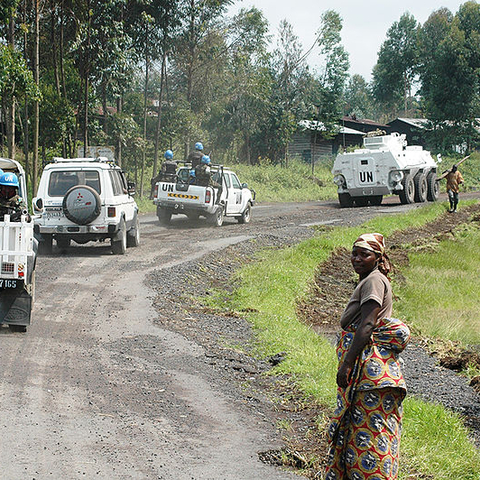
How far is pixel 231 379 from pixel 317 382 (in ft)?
2.97

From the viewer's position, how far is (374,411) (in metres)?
4.47

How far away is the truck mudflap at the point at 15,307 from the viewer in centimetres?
898

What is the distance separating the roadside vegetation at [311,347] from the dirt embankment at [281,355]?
216mm

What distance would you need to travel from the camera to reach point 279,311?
1184cm

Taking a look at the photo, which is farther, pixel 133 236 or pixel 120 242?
pixel 133 236

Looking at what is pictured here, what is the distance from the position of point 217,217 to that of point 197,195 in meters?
1.28

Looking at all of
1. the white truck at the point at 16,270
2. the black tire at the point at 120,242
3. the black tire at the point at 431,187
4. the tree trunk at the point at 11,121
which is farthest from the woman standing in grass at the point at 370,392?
the black tire at the point at 431,187

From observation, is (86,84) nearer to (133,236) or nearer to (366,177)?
(366,177)

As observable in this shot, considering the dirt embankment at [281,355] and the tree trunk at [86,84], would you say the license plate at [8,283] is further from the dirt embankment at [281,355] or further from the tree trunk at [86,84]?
the tree trunk at [86,84]

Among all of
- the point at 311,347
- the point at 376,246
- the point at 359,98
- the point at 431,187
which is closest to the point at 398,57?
the point at 359,98

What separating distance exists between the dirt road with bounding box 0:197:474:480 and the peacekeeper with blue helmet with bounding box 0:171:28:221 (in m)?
1.44

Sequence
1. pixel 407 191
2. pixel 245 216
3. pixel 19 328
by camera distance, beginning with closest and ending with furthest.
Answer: pixel 19 328, pixel 245 216, pixel 407 191

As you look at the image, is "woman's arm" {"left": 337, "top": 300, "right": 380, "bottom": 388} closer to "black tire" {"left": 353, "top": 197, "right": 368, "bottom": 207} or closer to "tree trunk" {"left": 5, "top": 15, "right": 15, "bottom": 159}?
"tree trunk" {"left": 5, "top": 15, "right": 15, "bottom": 159}

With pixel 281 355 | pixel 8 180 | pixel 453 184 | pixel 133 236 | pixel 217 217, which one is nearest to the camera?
pixel 281 355
